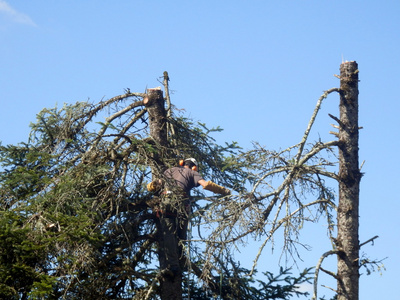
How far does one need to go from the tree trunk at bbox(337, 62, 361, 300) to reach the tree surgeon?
8.04 ft

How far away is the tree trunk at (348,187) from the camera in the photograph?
1445cm

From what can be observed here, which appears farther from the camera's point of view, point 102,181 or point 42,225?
point 102,181

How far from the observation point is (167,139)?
1747 cm

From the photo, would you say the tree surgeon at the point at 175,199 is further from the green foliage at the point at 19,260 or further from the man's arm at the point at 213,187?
the green foliage at the point at 19,260

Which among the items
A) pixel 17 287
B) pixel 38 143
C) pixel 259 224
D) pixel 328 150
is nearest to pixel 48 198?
pixel 17 287

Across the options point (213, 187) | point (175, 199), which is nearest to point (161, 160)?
point (175, 199)

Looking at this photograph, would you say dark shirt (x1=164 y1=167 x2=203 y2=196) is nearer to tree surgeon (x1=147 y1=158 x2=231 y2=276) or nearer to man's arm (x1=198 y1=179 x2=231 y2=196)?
tree surgeon (x1=147 y1=158 x2=231 y2=276)

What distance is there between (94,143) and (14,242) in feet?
10.7

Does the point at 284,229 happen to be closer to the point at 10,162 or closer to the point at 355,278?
the point at 355,278

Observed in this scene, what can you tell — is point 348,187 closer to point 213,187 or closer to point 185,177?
point 213,187

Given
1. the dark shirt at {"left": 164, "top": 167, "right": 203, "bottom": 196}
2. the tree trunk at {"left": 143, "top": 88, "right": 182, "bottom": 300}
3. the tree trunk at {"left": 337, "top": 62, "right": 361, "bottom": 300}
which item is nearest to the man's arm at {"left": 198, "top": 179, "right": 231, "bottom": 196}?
the dark shirt at {"left": 164, "top": 167, "right": 203, "bottom": 196}

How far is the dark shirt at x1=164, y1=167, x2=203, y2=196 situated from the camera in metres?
16.0

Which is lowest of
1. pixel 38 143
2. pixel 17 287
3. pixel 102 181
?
pixel 17 287

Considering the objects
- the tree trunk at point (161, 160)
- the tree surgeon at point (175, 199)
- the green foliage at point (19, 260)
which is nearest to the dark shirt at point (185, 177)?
the tree surgeon at point (175, 199)
